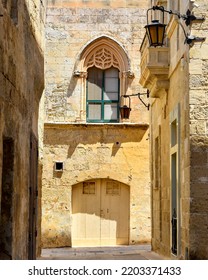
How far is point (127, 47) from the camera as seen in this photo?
22875mm

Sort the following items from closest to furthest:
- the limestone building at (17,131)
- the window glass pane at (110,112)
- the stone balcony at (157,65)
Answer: the limestone building at (17,131)
the stone balcony at (157,65)
the window glass pane at (110,112)

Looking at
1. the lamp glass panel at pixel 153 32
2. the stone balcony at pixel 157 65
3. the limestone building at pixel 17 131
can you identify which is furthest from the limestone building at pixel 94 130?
the limestone building at pixel 17 131

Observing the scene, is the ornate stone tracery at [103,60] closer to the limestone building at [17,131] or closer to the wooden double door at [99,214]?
the wooden double door at [99,214]

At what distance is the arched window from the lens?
74.9 feet

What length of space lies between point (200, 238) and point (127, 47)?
12.4 meters

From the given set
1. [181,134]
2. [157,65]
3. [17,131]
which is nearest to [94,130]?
[157,65]

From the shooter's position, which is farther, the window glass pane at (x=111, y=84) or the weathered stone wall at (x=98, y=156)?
the window glass pane at (x=111, y=84)

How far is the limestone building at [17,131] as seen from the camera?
9039 millimetres

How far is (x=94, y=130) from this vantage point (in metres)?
22.5

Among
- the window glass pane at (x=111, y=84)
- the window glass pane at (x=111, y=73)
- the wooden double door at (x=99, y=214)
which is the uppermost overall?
the window glass pane at (x=111, y=73)

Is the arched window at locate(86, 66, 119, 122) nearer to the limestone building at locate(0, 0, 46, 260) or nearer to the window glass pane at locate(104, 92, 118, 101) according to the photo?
the window glass pane at locate(104, 92, 118, 101)

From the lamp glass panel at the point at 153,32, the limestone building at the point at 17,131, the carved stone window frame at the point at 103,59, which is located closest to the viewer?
the limestone building at the point at 17,131

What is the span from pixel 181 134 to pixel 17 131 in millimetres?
3870

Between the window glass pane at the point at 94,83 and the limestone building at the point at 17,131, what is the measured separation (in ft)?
33.1
